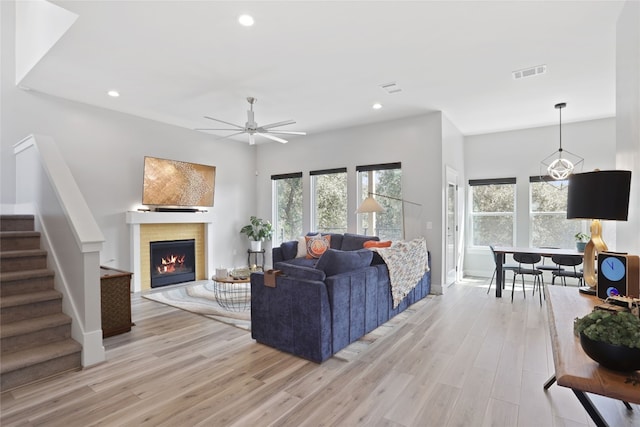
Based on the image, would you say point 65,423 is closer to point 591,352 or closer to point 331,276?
point 331,276

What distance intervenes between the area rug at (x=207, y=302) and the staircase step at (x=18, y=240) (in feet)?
6.18

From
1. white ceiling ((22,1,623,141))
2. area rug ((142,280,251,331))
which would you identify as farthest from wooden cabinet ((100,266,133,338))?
white ceiling ((22,1,623,141))

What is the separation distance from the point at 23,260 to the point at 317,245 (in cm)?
399

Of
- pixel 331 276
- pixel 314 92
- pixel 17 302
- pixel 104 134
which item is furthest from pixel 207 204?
pixel 331 276

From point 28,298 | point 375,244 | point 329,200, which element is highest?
point 329,200

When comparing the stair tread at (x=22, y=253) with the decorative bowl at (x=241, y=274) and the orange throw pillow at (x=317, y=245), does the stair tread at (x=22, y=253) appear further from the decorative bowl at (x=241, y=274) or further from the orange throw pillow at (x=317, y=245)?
the orange throw pillow at (x=317, y=245)

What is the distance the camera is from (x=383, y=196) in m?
6.25

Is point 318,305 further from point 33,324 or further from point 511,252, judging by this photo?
point 511,252

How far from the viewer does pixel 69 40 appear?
3.37 m

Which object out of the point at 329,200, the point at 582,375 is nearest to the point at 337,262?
the point at 582,375

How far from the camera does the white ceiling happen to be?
2.89 meters

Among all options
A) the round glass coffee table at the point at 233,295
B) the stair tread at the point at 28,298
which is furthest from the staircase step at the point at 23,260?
the round glass coffee table at the point at 233,295

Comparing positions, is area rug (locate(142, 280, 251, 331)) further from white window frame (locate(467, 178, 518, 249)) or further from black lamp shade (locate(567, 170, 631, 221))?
white window frame (locate(467, 178, 518, 249))

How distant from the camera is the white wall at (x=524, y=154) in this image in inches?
233
